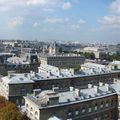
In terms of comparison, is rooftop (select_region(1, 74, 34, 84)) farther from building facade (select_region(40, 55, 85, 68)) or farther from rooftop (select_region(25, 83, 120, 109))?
building facade (select_region(40, 55, 85, 68))

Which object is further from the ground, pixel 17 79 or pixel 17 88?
pixel 17 79

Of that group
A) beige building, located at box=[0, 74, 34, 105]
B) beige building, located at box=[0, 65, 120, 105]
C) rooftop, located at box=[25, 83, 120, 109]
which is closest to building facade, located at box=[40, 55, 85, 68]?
beige building, located at box=[0, 65, 120, 105]

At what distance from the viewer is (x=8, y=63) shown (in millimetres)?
123562

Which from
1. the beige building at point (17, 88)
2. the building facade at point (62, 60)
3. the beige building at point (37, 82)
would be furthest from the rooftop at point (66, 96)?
the building facade at point (62, 60)

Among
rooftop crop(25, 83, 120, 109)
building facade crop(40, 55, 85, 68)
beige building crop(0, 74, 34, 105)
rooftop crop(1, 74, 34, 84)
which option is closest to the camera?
rooftop crop(25, 83, 120, 109)

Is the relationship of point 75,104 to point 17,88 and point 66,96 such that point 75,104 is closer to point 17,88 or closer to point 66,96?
point 66,96

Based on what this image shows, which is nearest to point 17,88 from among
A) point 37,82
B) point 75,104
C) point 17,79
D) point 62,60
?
point 17,79

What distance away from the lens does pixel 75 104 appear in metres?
57.3

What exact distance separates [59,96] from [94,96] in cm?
971

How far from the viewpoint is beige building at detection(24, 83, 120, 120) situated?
53719 mm

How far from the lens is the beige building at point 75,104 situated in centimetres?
5372

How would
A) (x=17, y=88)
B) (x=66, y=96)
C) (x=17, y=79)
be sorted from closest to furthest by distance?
(x=66, y=96)
(x=17, y=88)
(x=17, y=79)

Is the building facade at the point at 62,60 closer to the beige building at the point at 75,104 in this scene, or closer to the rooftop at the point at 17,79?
the rooftop at the point at 17,79

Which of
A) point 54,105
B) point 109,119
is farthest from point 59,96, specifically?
point 109,119
